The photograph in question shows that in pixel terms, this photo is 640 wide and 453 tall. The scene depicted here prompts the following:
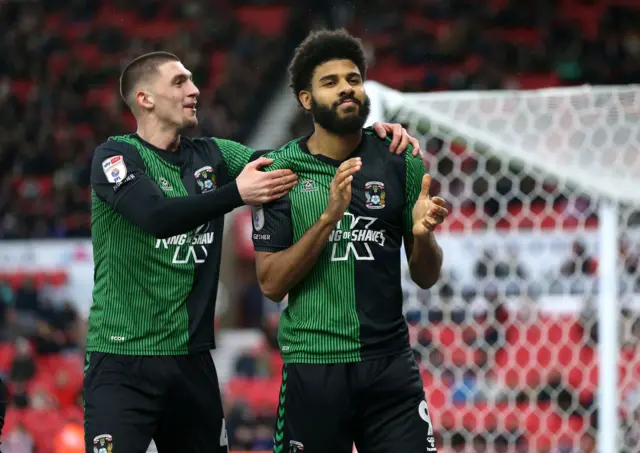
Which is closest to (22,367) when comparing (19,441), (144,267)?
(19,441)

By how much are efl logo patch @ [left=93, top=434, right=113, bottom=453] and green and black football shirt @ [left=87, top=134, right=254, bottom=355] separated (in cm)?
28

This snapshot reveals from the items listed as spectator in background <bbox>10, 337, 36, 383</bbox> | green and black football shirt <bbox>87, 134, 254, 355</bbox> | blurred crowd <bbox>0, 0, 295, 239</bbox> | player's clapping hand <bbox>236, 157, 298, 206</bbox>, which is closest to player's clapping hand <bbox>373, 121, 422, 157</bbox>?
player's clapping hand <bbox>236, 157, 298, 206</bbox>

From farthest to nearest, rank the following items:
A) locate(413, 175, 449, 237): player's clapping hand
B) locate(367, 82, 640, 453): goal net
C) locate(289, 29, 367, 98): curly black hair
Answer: locate(367, 82, 640, 453): goal net → locate(289, 29, 367, 98): curly black hair → locate(413, 175, 449, 237): player's clapping hand

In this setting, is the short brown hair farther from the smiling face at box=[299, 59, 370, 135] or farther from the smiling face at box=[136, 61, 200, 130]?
the smiling face at box=[299, 59, 370, 135]

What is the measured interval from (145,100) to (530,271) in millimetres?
4175

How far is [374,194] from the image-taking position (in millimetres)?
3346

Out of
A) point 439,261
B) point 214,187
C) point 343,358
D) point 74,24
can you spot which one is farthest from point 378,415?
point 74,24

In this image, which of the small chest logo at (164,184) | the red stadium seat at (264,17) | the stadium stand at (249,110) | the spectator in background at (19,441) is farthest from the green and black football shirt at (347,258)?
the red stadium seat at (264,17)

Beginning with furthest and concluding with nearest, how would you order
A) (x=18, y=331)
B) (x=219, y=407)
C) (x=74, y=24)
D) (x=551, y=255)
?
(x=74, y=24) → (x=18, y=331) → (x=551, y=255) → (x=219, y=407)

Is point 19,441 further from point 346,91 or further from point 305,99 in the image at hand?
point 346,91

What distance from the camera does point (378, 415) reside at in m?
3.27

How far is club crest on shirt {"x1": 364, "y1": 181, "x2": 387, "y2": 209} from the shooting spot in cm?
333

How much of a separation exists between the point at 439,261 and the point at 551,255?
426 centimetres

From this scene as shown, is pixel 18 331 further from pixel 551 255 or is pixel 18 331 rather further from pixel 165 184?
pixel 165 184
